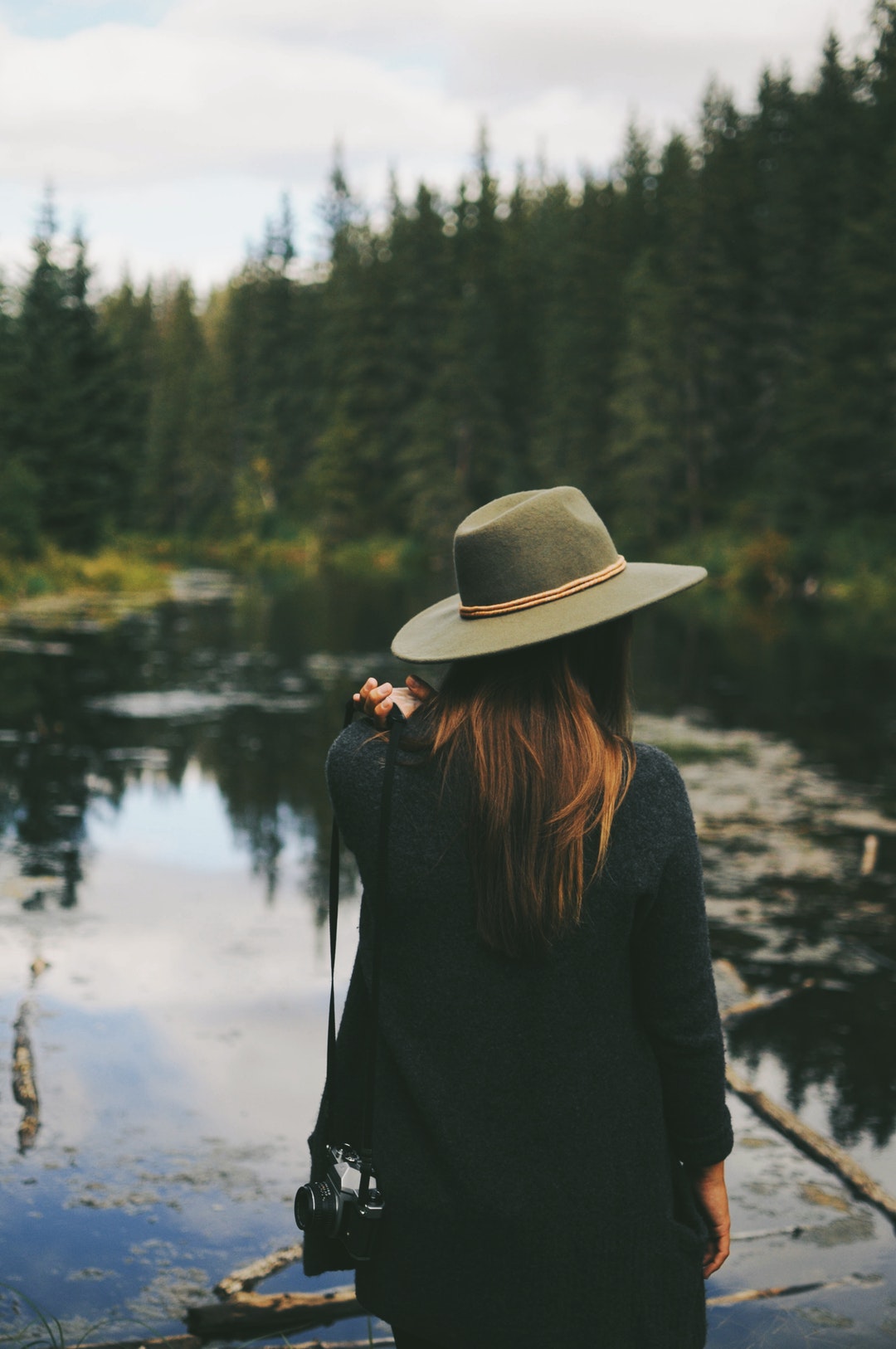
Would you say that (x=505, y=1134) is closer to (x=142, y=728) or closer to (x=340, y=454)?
(x=142, y=728)

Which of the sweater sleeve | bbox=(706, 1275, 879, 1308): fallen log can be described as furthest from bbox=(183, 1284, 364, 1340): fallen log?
the sweater sleeve

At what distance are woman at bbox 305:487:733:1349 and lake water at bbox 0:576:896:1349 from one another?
5.82 feet

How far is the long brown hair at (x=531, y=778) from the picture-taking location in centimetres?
174

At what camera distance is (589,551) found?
187 cm

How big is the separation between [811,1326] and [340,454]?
2459 inches

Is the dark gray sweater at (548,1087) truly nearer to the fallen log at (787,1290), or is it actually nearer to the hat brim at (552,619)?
the hat brim at (552,619)

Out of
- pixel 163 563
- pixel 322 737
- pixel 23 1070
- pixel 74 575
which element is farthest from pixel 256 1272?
pixel 163 563

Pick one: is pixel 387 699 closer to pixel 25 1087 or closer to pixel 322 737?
pixel 25 1087

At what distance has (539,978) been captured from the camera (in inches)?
70.2

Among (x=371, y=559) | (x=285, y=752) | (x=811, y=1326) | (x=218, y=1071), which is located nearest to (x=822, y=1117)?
(x=811, y=1326)

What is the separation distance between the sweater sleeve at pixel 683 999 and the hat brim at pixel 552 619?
234mm

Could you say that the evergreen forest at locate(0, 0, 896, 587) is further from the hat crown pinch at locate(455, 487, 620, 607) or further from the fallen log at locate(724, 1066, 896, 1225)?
the hat crown pinch at locate(455, 487, 620, 607)

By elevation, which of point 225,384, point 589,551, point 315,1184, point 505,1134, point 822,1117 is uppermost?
point 225,384

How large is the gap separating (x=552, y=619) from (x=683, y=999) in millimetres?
549
